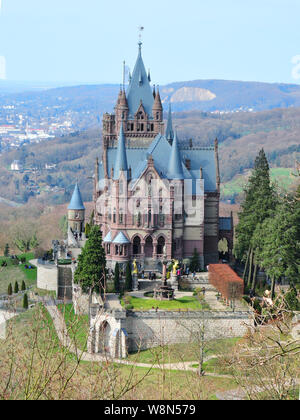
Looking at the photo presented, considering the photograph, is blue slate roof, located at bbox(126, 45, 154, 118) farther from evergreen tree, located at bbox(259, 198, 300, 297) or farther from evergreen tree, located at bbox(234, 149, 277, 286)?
evergreen tree, located at bbox(259, 198, 300, 297)

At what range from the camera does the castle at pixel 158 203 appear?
6725cm

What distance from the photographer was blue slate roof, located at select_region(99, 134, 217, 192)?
6900 cm

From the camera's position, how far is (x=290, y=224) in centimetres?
5650

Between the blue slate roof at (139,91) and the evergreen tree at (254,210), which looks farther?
the blue slate roof at (139,91)

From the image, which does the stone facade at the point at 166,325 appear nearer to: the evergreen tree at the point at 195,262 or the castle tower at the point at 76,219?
the evergreen tree at the point at 195,262

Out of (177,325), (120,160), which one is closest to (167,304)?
(177,325)

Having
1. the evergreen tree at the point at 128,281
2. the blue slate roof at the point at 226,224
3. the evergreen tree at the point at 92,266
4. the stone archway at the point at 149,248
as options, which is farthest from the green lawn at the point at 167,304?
the blue slate roof at the point at 226,224

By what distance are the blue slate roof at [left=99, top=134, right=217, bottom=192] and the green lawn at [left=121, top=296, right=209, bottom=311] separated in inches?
580

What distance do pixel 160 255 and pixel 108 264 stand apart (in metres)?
5.41

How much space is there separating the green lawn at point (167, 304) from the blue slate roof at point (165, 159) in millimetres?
14730

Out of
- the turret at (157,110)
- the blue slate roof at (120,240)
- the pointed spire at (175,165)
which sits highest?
the turret at (157,110)

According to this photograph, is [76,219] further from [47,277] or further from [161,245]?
[161,245]

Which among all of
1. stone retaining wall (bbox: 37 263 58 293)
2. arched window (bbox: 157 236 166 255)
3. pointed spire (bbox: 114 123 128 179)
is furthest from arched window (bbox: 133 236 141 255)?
stone retaining wall (bbox: 37 263 58 293)

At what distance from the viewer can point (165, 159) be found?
69.7 m
